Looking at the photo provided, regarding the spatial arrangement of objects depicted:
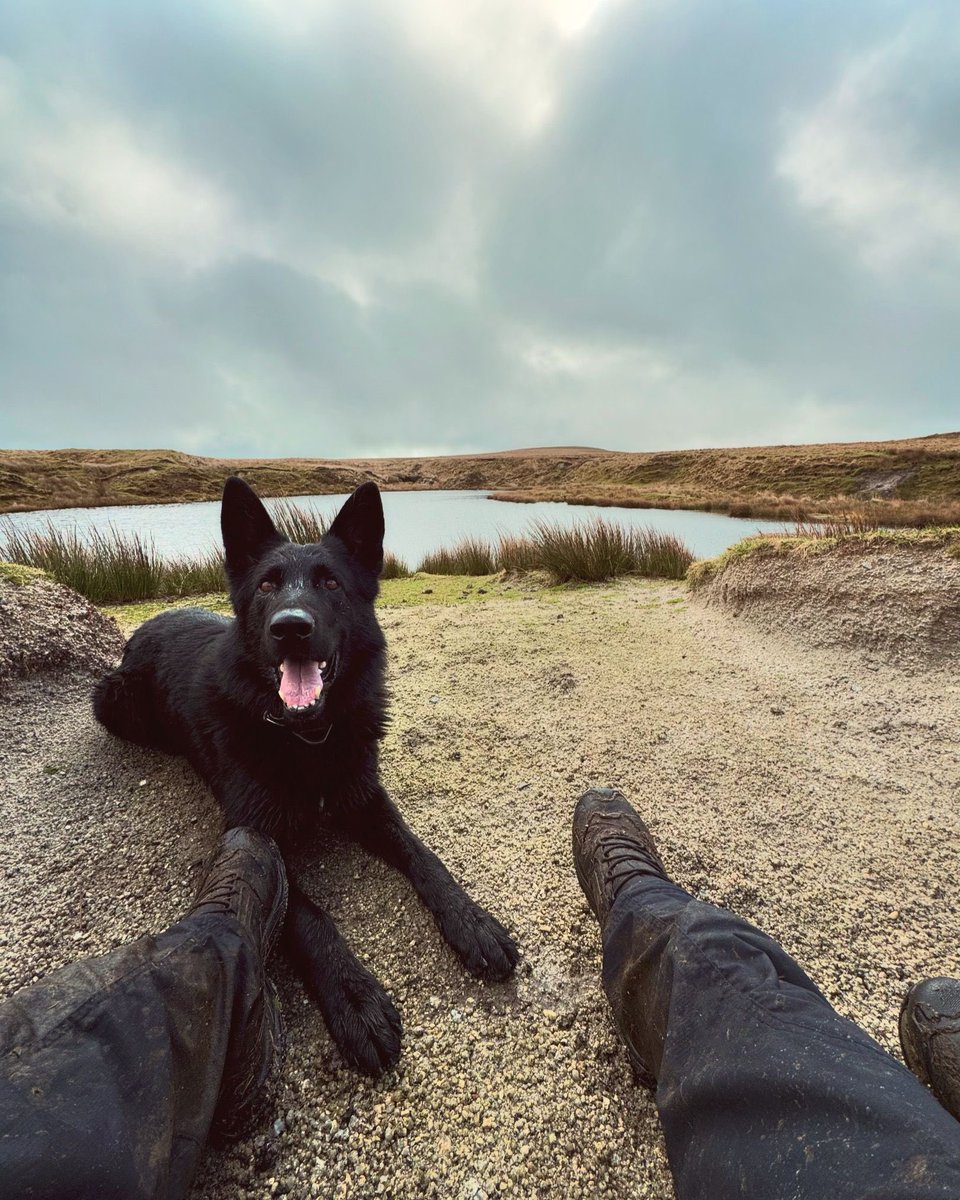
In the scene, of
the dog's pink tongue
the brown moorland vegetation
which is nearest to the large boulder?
the dog's pink tongue

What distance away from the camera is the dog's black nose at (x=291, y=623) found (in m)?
1.99

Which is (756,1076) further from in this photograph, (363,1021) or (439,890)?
(439,890)

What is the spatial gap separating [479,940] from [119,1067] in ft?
3.74

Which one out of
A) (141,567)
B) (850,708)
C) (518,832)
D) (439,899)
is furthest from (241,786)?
(141,567)

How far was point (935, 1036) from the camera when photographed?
53.4 inches

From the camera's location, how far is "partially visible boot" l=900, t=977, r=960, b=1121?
1288mm

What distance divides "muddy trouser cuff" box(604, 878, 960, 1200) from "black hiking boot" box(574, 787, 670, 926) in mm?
378

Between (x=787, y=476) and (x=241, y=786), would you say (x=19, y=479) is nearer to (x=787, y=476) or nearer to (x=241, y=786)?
(x=241, y=786)

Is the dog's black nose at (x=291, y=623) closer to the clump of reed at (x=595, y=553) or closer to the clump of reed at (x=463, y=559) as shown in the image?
the clump of reed at (x=595, y=553)

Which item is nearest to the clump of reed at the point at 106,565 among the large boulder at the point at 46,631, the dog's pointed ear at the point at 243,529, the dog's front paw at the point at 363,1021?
the large boulder at the point at 46,631

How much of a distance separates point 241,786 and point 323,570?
1.03 metres

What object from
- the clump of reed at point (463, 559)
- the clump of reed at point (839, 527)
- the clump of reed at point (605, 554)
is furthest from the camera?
the clump of reed at point (463, 559)

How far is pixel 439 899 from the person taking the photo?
204 centimetres

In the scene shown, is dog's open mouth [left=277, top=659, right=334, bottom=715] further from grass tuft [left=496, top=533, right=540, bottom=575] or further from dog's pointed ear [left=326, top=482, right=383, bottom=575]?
grass tuft [left=496, top=533, right=540, bottom=575]
